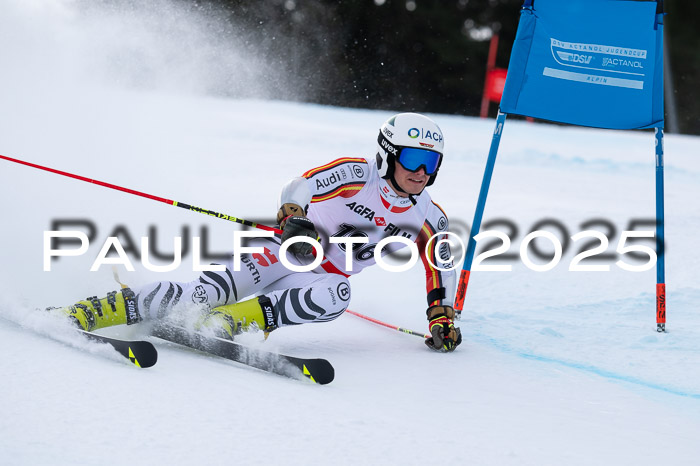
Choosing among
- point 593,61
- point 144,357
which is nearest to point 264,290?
point 144,357

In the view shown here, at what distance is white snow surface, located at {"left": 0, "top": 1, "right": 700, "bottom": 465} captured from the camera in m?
2.11

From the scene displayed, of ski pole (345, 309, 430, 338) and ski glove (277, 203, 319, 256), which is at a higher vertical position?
ski glove (277, 203, 319, 256)

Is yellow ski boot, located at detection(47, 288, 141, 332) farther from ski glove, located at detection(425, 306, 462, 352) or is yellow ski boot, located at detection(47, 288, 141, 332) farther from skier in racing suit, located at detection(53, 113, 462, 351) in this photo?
ski glove, located at detection(425, 306, 462, 352)

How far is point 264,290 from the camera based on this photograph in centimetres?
348

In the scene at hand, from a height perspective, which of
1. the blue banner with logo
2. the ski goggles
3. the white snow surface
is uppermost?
the blue banner with logo

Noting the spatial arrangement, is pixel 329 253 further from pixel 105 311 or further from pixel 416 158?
pixel 105 311

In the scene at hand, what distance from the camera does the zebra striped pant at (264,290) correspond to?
10.1ft

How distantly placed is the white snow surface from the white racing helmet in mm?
833

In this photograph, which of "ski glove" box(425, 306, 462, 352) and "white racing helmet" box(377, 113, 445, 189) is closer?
"white racing helmet" box(377, 113, 445, 189)

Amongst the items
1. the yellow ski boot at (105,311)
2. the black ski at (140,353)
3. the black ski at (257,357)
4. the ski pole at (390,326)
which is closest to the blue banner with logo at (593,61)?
the ski pole at (390,326)

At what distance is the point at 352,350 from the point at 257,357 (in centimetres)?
73

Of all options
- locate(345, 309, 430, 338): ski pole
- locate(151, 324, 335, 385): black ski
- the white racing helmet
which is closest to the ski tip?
locate(151, 324, 335, 385): black ski

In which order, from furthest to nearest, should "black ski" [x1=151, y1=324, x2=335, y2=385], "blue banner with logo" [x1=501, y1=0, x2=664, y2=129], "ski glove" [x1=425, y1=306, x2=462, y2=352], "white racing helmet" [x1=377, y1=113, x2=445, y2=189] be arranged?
"blue banner with logo" [x1=501, y1=0, x2=664, y2=129]
"ski glove" [x1=425, y1=306, x2=462, y2=352]
"white racing helmet" [x1=377, y1=113, x2=445, y2=189]
"black ski" [x1=151, y1=324, x2=335, y2=385]

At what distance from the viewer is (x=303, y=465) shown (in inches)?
77.0
